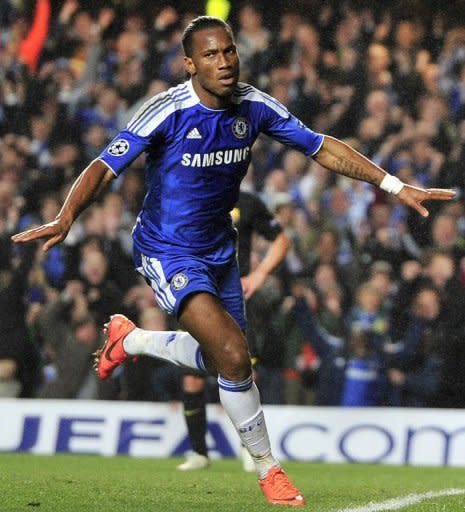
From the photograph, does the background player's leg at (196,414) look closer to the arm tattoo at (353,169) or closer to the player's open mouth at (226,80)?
the arm tattoo at (353,169)

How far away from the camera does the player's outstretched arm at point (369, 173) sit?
635 centimetres

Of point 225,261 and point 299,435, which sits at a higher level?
point 225,261

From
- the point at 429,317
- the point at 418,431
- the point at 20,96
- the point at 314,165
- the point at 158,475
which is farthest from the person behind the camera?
the point at 20,96

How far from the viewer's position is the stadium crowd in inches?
452

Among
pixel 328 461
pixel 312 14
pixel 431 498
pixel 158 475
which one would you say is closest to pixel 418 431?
pixel 328 461

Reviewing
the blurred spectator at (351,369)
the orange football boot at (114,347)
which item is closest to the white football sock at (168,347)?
the orange football boot at (114,347)

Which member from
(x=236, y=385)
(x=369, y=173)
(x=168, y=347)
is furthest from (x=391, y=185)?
(x=168, y=347)

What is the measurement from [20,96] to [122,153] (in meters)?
8.22

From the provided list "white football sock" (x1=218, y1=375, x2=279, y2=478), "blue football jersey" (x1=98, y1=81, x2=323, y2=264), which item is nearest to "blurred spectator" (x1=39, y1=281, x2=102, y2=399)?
"blue football jersey" (x1=98, y1=81, x2=323, y2=264)

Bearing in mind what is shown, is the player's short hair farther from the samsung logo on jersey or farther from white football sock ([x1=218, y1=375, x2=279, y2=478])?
white football sock ([x1=218, y1=375, x2=279, y2=478])

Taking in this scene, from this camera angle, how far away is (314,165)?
506 inches

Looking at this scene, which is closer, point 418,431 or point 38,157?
point 418,431

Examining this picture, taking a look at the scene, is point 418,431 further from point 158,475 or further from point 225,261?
point 225,261

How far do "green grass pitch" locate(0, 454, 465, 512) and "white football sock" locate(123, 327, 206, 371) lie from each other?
0.69 meters
